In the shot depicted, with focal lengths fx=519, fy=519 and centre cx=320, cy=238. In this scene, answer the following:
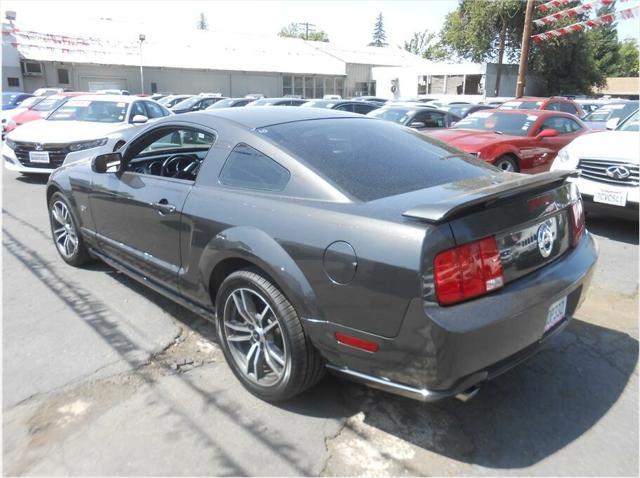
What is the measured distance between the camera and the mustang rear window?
276cm

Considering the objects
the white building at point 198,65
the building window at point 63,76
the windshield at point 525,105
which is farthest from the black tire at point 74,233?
the building window at point 63,76

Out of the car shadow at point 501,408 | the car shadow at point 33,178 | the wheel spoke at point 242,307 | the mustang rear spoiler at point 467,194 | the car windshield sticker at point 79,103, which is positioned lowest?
the car shadow at point 33,178

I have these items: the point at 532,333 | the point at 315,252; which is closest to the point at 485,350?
the point at 532,333

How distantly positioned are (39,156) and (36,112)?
21.0ft

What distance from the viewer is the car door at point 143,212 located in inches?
135

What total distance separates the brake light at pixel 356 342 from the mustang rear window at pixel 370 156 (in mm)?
676

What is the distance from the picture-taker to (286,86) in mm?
43375

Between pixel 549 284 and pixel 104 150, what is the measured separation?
418 cm

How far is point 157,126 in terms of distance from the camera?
378 centimetres

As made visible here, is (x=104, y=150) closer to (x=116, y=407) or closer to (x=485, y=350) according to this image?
(x=116, y=407)

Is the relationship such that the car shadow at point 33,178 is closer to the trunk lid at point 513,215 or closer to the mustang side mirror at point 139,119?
the mustang side mirror at point 139,119

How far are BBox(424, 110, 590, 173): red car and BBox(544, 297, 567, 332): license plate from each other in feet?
15.5

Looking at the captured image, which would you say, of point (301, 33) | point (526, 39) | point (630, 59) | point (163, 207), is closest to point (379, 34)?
point (301, 33)

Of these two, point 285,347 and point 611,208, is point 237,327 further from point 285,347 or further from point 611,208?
point 611,208
